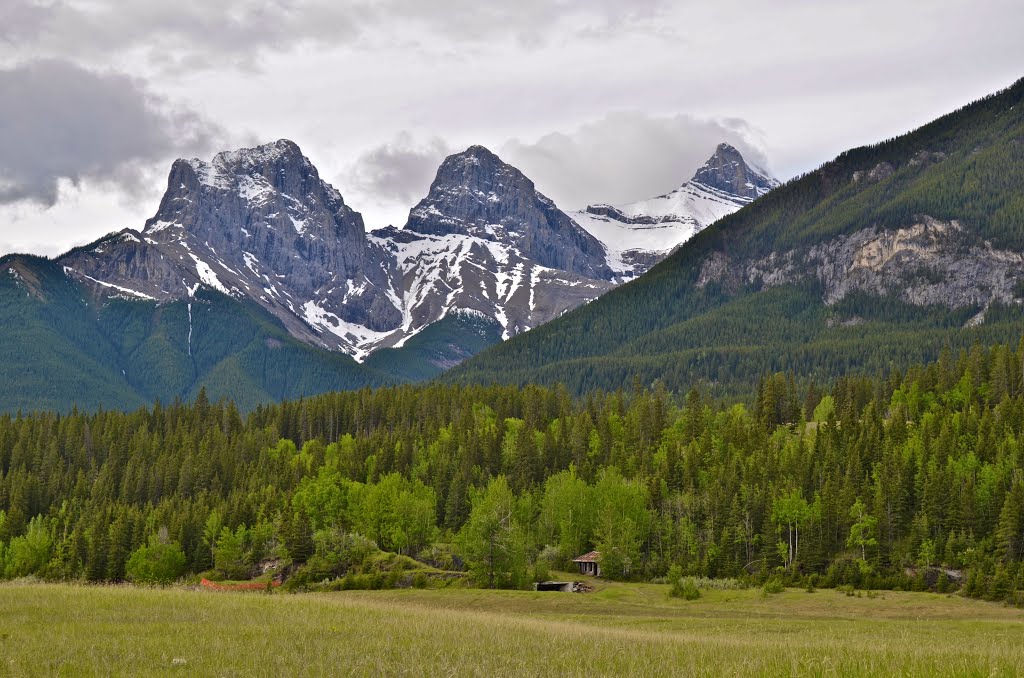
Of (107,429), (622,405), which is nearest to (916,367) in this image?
(622,405)

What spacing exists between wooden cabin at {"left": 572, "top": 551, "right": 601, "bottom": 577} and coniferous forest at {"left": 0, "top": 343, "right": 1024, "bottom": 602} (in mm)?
2509

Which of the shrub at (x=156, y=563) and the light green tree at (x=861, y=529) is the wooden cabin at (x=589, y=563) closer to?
the light green tree at (x=861, y=529)

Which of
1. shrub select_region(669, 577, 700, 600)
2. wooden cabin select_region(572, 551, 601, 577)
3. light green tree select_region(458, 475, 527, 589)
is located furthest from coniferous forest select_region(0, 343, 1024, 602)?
shrub select_region(669, 577, 700, 600)

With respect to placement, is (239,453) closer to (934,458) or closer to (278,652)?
(934,458)

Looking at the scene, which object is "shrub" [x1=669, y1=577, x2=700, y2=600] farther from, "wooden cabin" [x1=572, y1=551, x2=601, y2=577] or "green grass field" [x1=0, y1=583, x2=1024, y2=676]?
"wooden cabin" [x1=572, y1=551, x2=601, y2=577]

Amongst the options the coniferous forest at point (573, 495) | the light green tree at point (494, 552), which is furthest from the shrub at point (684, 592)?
the light green tree at point (494, 552)

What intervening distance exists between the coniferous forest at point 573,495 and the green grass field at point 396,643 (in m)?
44.2

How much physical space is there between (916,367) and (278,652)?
155m

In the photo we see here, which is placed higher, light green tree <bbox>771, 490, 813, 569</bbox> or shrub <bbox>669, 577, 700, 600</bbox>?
light green tree <bbox>771, 490, 813, 569</bbox>

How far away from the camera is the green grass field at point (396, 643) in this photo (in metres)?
31.4

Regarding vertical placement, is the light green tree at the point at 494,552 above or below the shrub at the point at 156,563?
above

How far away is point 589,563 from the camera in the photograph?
119125 mm

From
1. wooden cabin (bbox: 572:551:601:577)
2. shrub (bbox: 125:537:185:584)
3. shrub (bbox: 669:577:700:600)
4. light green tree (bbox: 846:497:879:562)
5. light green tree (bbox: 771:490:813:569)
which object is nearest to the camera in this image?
shrub (bbox: 669:577:700:600)

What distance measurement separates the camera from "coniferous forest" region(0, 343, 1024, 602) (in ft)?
363
